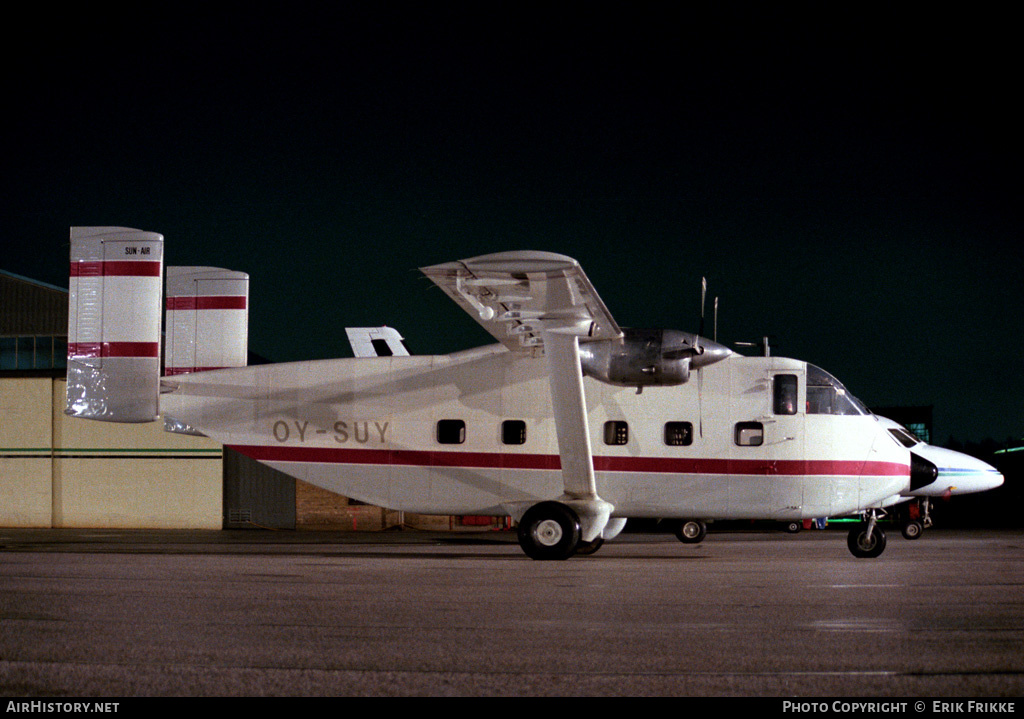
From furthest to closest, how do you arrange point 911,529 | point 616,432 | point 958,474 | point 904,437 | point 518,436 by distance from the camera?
point 911,529 < point 958,474 < point 904,437 < point 518,436 < point 616,432

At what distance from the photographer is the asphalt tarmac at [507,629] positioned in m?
5.15

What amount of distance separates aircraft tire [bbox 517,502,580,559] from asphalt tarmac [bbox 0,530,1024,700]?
680 mm

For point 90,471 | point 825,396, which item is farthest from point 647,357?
point 90,471

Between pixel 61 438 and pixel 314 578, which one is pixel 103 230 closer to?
pixel 314 578

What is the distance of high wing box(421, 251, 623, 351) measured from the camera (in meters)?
12.0

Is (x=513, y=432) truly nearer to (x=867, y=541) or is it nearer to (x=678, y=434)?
(x=678, y=434)

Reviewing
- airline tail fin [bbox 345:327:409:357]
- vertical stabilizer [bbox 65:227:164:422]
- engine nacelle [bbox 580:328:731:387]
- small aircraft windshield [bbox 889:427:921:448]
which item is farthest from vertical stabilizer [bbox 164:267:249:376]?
small aircraft windshield [bbox 889:427:921:448]

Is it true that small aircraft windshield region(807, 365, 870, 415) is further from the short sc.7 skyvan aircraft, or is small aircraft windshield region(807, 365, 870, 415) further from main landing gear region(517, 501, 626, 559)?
main landing gear region(517, 501, 626, 559)

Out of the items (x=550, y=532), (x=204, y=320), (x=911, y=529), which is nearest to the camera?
(x=550, y=532)

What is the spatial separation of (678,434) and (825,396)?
241 centimetres

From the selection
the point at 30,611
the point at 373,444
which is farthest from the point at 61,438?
the point at 30,611

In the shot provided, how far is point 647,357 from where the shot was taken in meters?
14.5

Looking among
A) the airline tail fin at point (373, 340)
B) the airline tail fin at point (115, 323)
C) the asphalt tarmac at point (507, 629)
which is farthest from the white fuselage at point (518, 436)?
the airline tail fin at point (373, 340)

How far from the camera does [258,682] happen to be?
512 centimetres
